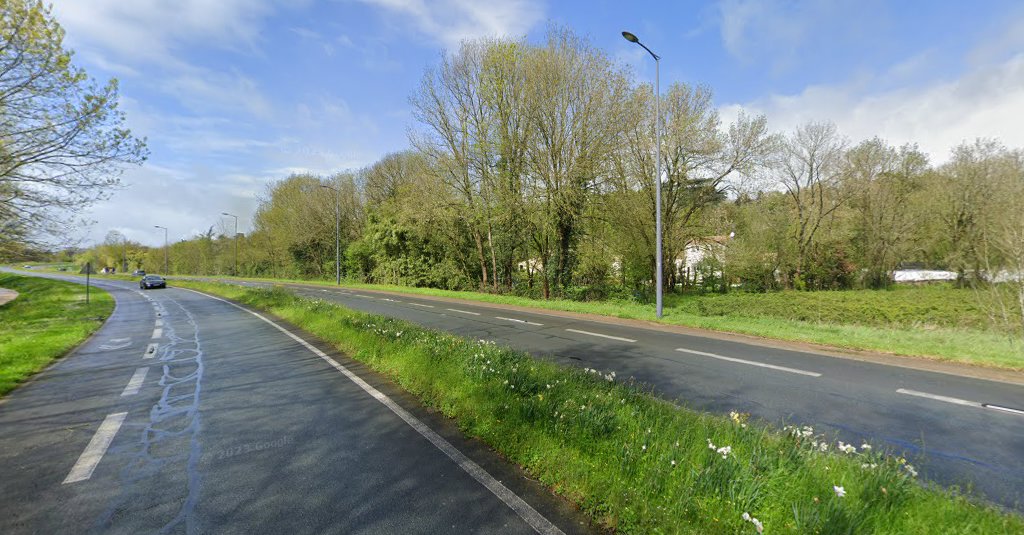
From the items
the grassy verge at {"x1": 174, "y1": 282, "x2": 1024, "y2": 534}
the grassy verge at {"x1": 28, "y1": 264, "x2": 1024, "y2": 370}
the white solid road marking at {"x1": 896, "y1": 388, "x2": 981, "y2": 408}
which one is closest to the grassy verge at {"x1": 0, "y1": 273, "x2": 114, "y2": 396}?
the grassy verge at {"x1": 174, "y1": 282, "x2": 1024, "y2": 534}

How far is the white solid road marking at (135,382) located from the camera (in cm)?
621

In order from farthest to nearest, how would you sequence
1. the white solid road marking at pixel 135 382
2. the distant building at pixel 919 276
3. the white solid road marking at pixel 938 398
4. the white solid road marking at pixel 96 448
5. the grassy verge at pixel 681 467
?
the distant building at pixel 919 276
the white solid road marking at pixel 135 382
the white solid road marking at pixel 938 398
the white solid road marking at pixel 96 448
the grassy verge at pixel 681 467

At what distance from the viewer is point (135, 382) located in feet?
22.2

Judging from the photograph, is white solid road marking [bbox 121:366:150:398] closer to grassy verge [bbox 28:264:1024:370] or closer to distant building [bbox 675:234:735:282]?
grassy verge [bbox 28:264:1024:370]

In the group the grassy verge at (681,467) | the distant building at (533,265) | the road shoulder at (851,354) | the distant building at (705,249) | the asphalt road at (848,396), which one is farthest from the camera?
the distant building at (533,265)

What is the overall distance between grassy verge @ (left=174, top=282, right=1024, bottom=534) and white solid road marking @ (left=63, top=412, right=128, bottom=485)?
327 centimetres

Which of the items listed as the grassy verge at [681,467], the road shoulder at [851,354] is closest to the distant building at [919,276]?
Result: the road shoulder at [851,354]

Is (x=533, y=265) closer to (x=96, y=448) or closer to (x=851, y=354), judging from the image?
(x=851, y=354)

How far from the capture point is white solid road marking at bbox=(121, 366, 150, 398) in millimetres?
6207

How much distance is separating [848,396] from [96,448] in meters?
9.41

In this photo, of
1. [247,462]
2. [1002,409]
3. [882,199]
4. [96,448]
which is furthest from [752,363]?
[882,199]

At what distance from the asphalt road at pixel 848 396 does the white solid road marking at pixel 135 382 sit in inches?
265

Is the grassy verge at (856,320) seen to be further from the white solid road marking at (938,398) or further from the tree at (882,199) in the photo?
the tree at (882,199)

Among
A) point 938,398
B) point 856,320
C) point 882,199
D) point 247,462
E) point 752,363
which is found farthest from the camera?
point 882,199
